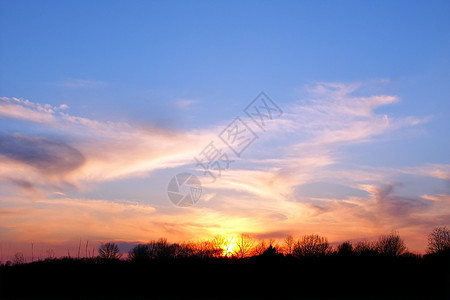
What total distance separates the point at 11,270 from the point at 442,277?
45.3 metres

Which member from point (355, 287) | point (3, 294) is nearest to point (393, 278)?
point (355, 287)

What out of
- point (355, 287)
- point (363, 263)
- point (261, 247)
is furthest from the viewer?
point (261, 247)

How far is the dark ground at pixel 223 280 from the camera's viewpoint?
38312 mm

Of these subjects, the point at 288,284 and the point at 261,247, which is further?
the point at 261,247

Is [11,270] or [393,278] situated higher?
[11,270]

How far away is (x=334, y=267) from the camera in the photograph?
153 ft

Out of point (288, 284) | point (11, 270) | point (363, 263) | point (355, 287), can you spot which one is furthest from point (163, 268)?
point (363, 263)

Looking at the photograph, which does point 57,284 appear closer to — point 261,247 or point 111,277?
point 111,277

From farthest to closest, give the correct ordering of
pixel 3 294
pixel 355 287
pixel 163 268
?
pixel 163 268 → pixel 355 287 → pixel 3 294

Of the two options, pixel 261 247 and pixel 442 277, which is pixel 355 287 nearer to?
pixel 442 277

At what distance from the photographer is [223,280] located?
42281 millimetres

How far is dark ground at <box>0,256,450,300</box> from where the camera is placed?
126ft

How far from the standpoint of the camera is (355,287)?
41250 mm

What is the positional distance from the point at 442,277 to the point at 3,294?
42.0 metres
